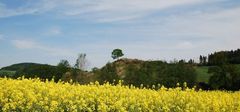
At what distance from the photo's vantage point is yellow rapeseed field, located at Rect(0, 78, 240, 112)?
12500mm

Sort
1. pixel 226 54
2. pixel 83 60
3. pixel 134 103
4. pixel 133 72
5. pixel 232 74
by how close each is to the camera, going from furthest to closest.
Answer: pixel 226 54, pixel 83 60, pixel 232 74, pixel 133 72, pixel 134 103

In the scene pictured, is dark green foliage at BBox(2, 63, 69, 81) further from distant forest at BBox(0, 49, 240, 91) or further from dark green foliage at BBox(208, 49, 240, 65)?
dark green foliage at BBox(208, 49, 240, 65)

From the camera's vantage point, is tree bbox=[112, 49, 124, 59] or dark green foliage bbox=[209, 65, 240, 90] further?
tree bbox=[112, 49, 124, 59]

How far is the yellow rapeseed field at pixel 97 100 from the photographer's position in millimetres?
12500

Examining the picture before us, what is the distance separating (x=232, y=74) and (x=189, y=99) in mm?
12985

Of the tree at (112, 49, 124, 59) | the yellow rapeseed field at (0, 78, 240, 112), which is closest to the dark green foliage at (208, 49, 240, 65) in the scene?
the tree at (112, 49, 124, 59)

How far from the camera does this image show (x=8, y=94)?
44.7 ft

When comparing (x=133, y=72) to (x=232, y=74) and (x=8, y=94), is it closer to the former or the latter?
(x=232, y=74)

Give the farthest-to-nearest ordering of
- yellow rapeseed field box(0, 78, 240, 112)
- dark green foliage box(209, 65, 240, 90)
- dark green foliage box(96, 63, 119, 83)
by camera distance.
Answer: dark green foliage box(209, 65, 240, 90)
dark green foliage box(96, 63, 119, 83)
yellow rapeseed field box(0, 78, 240, 112)

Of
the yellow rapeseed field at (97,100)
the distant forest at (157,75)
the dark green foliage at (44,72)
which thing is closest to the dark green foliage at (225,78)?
the distant forest at (157,75)

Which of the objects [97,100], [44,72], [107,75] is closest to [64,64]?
[44,72]

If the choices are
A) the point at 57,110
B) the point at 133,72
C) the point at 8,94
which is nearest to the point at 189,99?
the point at 57,110

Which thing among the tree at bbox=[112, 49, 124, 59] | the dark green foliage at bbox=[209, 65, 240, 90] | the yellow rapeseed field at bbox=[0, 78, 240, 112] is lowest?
the yellow rapeseed field at bbox=[0, 78, 240, 112]

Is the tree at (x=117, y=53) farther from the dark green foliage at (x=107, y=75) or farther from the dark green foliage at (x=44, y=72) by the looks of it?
the dark green foliage at (x=107, y=75)
